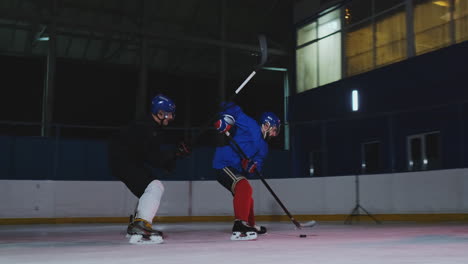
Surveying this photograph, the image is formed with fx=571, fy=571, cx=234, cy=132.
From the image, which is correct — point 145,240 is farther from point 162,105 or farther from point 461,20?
point 461,20

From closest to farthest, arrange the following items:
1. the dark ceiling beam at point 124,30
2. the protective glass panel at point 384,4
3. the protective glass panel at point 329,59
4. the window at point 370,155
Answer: the dark ceiling beam at point 124,30 < the window at point 370,155 < the protective glass panel at point 384,4 < the protective glass panel at point 329,59

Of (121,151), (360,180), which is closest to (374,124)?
(360,180)

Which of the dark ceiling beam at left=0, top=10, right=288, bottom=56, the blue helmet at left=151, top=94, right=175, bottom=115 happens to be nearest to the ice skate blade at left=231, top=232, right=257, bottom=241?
the blue helmet at left=151, top=94, right=175, bottom=115

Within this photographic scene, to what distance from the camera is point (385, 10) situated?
53.8 feet

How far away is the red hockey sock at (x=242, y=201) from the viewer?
5184 mm

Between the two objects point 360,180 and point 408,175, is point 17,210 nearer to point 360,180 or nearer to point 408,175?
point 360,180

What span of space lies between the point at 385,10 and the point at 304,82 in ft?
13.1

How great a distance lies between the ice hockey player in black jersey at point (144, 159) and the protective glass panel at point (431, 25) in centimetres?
1124

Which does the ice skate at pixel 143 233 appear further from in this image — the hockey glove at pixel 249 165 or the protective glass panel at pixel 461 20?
the protective glass panel at pixel 461 20

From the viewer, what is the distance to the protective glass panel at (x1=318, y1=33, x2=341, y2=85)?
58.6ft

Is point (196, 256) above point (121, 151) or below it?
below

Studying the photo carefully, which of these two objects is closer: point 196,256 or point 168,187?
point 196,256

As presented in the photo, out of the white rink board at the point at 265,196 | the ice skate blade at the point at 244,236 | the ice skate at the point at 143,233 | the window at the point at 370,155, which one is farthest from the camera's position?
the window at the point at 370,155

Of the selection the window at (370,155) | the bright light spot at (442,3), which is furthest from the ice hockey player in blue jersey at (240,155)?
the bright light spot at (442,3)
